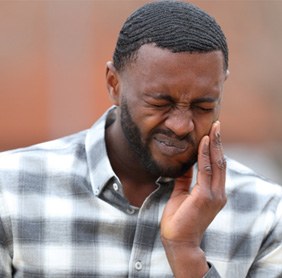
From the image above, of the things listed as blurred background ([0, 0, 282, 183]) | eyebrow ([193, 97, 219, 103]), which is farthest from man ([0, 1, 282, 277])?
blurred background ([0, 0, 282, 183])

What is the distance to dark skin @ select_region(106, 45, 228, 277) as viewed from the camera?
132 inches

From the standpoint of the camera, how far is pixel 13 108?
10.1 metres

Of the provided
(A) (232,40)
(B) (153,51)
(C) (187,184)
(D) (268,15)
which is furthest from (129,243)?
(A) (232,40)

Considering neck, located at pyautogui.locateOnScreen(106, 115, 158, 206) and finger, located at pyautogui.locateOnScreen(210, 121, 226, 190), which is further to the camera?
neck, located at pyautogui.locateOnScreen(106, 115, 158, 206)

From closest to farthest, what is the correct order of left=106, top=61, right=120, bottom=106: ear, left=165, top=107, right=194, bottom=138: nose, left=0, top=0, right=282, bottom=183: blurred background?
left=165, top=107, right=194, bottom=138: nose, left=106, top=61, right=120, bottom=106: ear, left=0, top=0, right=282, bottom=183: blurred background

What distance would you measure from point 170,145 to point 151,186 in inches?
13.7

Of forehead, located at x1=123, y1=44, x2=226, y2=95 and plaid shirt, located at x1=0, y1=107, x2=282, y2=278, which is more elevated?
forehead, located at x1=123, y1=44, x2=226, y2=95

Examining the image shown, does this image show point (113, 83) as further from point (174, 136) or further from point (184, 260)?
point (184, 260)

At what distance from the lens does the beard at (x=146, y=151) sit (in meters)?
3.43

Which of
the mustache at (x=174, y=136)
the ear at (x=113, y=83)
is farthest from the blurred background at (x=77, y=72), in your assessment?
the mustache at (x=174, y=136)

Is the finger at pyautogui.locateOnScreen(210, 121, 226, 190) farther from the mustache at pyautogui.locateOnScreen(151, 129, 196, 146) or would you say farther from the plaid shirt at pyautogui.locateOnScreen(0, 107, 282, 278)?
the plaid shirt at pyautogui.locateOnScreen(0, 107, 282, 278)

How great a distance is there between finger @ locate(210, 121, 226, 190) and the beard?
64 mm

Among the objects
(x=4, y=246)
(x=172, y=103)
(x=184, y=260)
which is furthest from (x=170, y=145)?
(x=4, y=246)

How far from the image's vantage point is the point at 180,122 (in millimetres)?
3340
